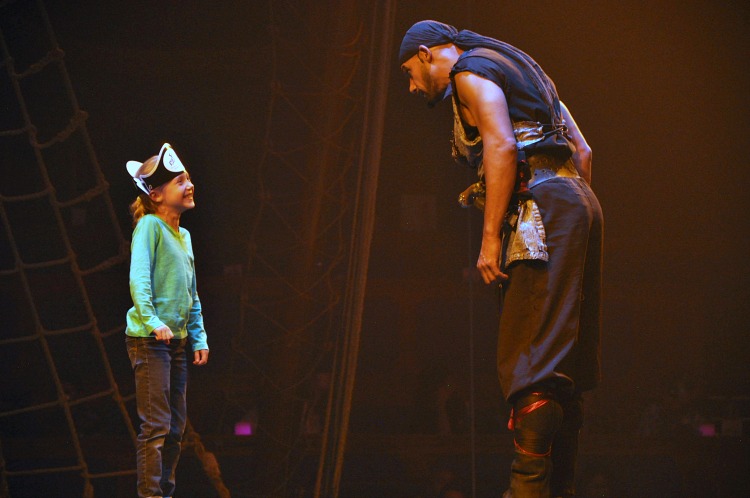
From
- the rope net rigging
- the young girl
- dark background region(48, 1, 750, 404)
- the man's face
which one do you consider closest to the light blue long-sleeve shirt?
the young girl

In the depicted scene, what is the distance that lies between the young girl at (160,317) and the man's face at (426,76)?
3.32 feet

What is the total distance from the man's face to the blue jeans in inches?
44.7

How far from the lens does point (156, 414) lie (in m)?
2.19

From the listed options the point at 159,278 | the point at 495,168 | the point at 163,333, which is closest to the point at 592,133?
the point at 159,278

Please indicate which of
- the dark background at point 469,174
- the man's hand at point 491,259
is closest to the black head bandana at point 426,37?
the man's hand at point 491,259

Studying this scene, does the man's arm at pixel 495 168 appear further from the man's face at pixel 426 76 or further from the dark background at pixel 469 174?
the dark background at pixel 469 174

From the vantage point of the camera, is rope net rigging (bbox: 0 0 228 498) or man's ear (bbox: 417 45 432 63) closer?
man's ear (bbox: 417 45 432 63)

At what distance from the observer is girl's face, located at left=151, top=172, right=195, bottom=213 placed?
2406 mm

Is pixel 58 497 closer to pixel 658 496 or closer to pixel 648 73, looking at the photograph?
pixel 658 496

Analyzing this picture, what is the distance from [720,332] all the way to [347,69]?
14.4 feet

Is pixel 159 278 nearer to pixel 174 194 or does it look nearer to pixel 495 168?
pixel 174 194

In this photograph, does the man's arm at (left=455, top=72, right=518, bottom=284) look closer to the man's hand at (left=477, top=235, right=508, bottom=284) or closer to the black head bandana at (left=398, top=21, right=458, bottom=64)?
the man's hand at (left=477, top=235, right=508, bottom=284)

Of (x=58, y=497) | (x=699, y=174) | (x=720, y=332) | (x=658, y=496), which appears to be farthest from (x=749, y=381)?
(x=58, y=497)

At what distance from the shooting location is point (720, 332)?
5.96 metres
